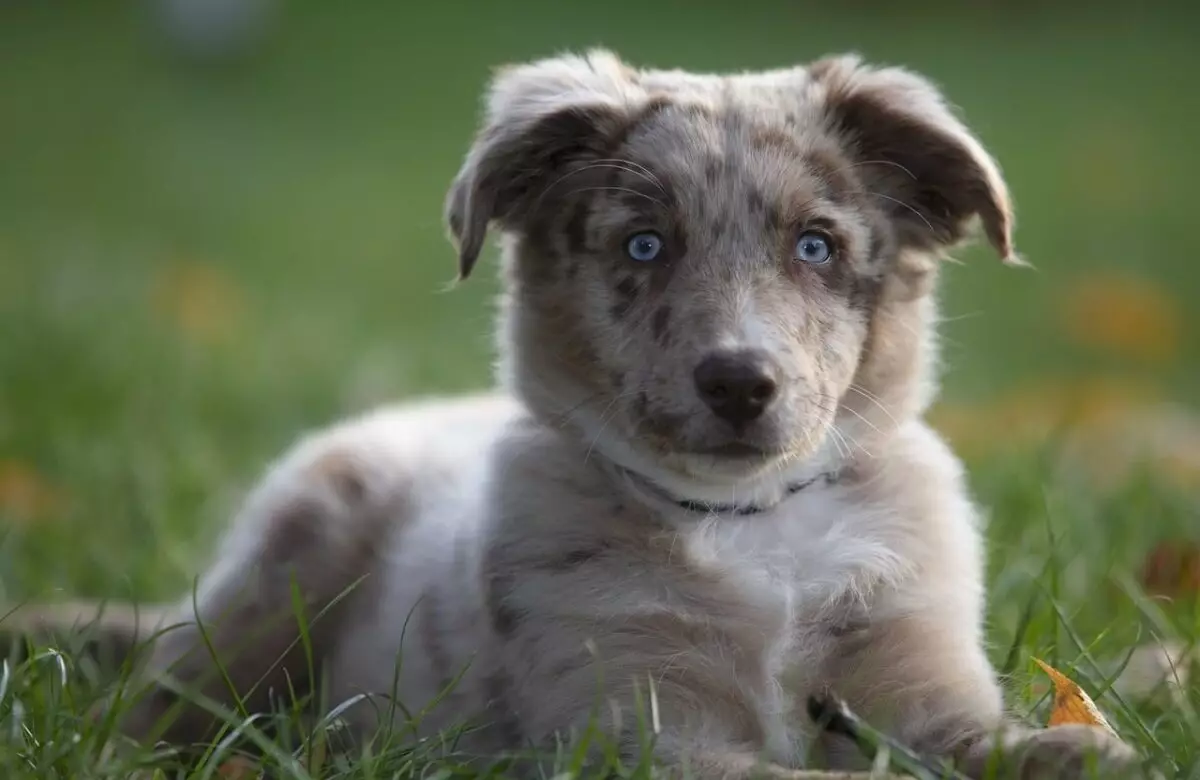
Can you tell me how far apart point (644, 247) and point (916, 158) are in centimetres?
77

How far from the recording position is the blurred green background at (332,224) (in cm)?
642

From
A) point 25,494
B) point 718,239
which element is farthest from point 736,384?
point 25,494

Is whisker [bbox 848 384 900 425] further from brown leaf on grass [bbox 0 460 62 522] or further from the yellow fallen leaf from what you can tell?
brown leaf on grass [bbox 0 460 62 522]

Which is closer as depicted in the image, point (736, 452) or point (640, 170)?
point (736, 452)

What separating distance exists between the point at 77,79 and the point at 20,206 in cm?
391

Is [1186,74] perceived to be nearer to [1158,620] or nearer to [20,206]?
[20,206]

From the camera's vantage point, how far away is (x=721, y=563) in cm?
367

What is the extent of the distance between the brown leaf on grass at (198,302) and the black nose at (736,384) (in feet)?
16.3

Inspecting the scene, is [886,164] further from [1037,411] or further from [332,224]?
[332,224]

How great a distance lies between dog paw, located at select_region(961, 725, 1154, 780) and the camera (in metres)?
3.04

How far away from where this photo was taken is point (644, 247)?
3.76 meters

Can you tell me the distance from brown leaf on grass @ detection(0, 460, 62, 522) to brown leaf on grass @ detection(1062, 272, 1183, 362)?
620 cm

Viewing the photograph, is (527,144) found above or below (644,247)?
above

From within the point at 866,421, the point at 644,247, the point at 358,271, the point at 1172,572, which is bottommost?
the point at 358,271
